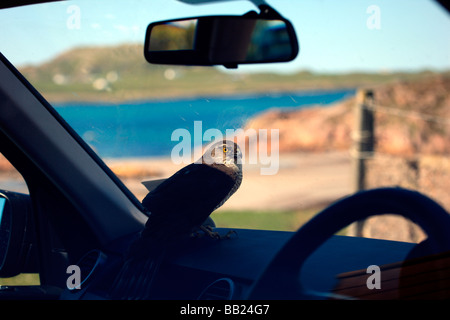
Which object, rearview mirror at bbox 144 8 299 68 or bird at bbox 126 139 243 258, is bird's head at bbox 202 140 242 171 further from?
rearview mirror at bbox 144 8 299 68

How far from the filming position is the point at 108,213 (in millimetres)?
2430

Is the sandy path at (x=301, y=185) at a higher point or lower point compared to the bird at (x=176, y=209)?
lower

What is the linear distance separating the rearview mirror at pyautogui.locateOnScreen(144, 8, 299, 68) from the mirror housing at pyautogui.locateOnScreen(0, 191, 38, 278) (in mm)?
1218

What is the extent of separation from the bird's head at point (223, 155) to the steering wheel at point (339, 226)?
88 centimetres

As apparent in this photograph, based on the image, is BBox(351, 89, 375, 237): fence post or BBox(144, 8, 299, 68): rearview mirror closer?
BBox(144, 8, 299, 68): rearview mirror

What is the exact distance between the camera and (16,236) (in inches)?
103

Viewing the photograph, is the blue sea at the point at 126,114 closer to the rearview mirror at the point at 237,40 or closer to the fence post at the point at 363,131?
the rearview mirror at the point at 237,40

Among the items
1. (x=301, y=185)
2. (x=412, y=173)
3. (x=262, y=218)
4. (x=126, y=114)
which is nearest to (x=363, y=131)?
(x=412, y=173)

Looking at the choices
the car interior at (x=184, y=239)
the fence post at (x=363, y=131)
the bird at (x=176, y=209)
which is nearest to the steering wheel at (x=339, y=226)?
the car interior at (x=184, y=239)

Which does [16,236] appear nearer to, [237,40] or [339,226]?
[237,40]

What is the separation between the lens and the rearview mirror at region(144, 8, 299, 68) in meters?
1.86

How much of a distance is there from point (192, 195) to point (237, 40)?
2.23 feet

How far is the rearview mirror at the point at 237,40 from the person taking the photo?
186cm

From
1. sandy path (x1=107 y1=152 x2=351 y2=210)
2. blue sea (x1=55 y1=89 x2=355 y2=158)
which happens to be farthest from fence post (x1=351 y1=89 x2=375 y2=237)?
sandy path (x1=107 y1=152 x2=351 y2=210)
